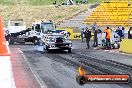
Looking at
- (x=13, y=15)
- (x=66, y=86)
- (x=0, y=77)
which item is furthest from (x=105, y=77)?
(x=13, y=15)

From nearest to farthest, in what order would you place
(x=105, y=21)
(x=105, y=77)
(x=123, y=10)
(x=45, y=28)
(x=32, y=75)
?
(x=105, y=77)
(x=32, y=75)
(x=45, y=28)
(x=105, y=21)
(x=123, y=10)

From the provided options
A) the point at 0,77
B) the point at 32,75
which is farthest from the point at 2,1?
the point at 0,77

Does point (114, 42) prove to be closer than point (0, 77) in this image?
No

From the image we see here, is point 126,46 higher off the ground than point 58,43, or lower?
lower

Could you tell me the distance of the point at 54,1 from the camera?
112 meters

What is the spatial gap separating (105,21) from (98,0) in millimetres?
42332

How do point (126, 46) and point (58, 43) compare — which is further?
point (58, 43)

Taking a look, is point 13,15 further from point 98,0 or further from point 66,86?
point 66,86

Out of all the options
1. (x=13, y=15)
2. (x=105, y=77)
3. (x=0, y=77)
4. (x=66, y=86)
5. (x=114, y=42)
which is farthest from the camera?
(x=13, y=15)

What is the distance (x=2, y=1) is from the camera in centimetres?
11019

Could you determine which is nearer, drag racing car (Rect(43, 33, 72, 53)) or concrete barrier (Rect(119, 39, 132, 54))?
concrete barrier (Rect(119, 39, 132, 54))

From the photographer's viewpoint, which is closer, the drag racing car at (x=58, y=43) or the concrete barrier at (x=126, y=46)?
the concrete barrier at (x=126, y=46)

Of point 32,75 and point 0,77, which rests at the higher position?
point 0,77

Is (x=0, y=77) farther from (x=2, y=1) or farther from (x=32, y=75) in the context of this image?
(x=2, y=1)
